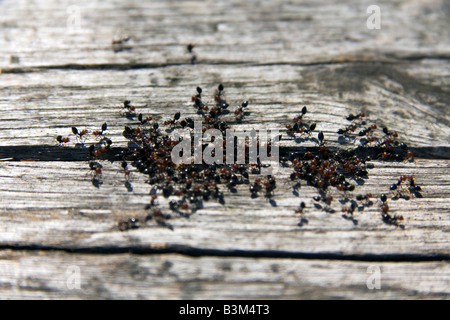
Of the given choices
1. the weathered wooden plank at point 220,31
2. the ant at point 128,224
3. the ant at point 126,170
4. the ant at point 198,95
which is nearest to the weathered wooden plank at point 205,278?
the ant at point 128,224

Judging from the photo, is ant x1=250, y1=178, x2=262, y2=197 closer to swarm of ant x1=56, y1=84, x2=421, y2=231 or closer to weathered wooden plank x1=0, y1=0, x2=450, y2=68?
swarm of ant x1=56, y1=84, x2=421, y2=231

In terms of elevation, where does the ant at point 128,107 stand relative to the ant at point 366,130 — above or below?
above

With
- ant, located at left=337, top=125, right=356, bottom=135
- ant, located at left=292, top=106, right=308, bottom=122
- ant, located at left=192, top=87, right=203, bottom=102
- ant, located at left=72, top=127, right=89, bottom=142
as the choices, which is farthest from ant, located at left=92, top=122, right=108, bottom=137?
ant, located at left=337, top=125, right=356, bottom=135

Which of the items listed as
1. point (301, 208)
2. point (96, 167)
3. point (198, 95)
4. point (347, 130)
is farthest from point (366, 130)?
point (96, 167)

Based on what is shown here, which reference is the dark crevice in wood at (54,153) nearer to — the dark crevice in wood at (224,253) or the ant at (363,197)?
the ant at (363,197)

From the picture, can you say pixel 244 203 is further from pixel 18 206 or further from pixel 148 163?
pixel 18 206
